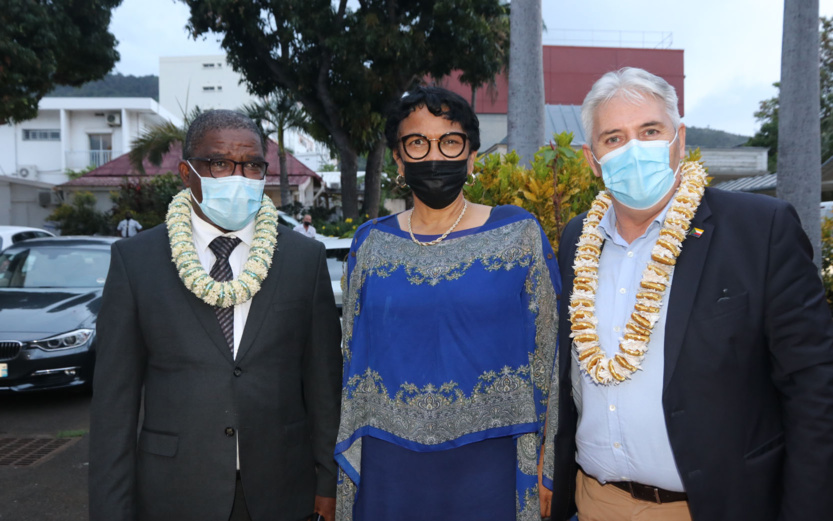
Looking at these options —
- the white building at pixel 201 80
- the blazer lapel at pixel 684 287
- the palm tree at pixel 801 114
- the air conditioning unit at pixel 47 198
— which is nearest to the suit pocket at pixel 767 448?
the blazer lapel at pixel 684 287

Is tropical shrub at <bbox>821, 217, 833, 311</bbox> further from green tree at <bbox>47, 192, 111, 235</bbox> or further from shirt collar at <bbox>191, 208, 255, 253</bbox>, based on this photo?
green tree at <bbox>47, 192, 111, 235</bbox>

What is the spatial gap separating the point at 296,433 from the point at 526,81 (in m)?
4.35

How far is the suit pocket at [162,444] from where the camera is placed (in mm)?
2232

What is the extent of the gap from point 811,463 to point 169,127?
80.4 feet

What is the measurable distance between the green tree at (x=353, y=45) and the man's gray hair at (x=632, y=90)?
1326 centimetres

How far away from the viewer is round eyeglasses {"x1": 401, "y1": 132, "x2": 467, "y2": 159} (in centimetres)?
258

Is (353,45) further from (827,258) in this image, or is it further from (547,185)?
(547,185)

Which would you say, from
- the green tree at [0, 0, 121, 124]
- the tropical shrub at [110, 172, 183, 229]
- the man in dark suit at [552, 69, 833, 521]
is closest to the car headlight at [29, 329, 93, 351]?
the man in dark suit at [552, 69, 833, 521]

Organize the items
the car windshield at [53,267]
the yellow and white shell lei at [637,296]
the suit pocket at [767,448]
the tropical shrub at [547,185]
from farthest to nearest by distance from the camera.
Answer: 1. the car windshield at [53,267]
2. the tropical shrub at [547,185]
3. the yellow and white shell lei at [637,296]
4. the suit pocket at [767,448]

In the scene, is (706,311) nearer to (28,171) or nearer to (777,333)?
(777,333)

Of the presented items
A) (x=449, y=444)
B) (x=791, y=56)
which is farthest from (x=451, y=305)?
(x=791, y=56)

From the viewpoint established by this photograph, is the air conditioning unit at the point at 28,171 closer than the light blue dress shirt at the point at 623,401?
No

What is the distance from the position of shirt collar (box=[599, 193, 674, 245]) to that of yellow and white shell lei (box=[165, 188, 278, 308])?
4.18 ft

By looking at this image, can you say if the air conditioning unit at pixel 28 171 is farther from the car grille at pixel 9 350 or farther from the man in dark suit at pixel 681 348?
the man in dark suit at pixel 681 348
